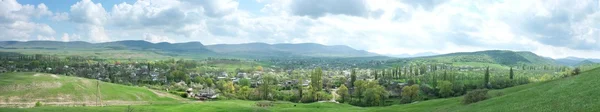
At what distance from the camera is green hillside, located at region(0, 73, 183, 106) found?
319 feet

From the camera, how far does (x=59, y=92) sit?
103000 mm

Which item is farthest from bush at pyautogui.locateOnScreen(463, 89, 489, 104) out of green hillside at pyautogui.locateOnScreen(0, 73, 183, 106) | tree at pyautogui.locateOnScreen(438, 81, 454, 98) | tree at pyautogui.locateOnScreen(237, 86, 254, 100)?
tree at pyautogui.locateOnScreen(237, 86, 254, 100)

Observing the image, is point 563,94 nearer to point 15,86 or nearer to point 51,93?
point 51,93

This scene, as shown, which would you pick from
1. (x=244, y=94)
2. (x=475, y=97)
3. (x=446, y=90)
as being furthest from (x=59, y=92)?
(x=446, y=90)

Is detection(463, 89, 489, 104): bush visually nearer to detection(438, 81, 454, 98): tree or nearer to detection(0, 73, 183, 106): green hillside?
detection(438, 81, 454, 98): tree

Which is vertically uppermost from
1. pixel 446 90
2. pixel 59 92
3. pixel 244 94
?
pixel 59 92

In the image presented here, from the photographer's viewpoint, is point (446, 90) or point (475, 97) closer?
point (475, 97)

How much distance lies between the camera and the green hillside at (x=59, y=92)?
97.1 metres

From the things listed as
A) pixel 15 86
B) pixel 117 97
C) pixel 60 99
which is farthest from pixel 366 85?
pixel 15 86

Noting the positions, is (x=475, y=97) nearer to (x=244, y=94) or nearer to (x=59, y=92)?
(x=244, y=94)

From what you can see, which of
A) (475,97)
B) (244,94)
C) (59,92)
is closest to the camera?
(475,97)

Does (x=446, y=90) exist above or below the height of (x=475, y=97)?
below

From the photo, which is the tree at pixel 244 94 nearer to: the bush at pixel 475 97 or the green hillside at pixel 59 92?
the green hillside at pixel 59 92

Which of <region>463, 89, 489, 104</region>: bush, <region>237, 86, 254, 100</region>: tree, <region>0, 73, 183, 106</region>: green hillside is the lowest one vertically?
<region>237, 86, 254, 100</region>: tree
